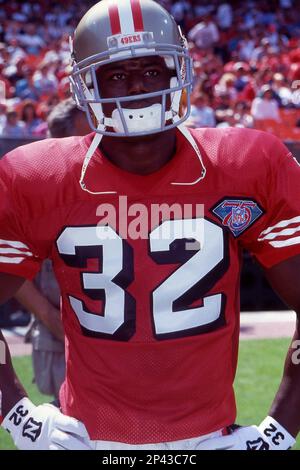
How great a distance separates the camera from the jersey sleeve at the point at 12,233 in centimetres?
222

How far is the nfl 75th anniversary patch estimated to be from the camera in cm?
223

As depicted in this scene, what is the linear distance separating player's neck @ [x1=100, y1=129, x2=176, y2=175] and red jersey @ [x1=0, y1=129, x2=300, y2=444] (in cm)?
3

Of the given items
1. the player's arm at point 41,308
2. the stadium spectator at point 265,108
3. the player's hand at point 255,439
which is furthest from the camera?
the stadium spectator at point 265,108

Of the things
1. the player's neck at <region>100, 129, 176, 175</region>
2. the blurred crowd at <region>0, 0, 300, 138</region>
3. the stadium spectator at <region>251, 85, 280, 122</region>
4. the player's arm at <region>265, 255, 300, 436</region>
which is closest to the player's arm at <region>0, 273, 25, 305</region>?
the player's neck at <region>100, 129, 176, 175</region>

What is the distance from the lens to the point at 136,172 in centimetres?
228

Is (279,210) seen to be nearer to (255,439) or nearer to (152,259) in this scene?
(152,259)

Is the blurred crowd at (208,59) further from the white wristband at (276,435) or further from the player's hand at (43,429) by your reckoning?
the white wristband at (276,435)

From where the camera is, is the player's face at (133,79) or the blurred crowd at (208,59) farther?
the blurred crowd at (208,59)

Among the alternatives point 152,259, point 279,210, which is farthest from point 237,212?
point 152,259

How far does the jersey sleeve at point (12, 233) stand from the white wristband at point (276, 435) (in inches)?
28.2

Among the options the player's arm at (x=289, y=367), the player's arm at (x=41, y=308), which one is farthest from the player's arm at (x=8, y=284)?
the player's arm at (x=41, y=308)

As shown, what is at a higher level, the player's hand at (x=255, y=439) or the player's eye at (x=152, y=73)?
the player's eye at (x=152, y=73)

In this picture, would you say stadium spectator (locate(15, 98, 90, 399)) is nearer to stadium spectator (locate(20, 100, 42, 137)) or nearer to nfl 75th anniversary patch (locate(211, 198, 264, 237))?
nfl 75th anniversary patch (locate(211, 198, 264, 237))

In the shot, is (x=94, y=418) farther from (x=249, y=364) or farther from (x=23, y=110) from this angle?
(x=23, y=110)
